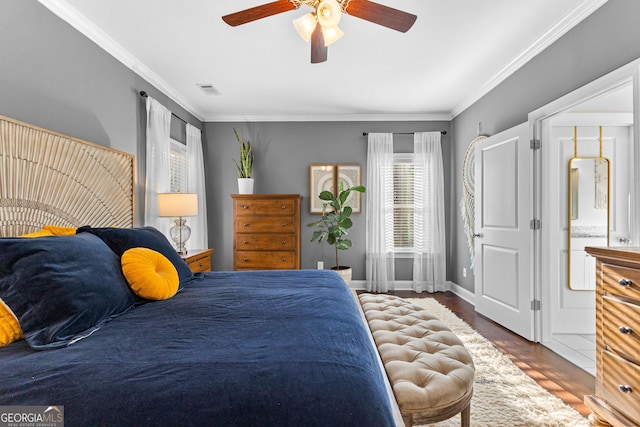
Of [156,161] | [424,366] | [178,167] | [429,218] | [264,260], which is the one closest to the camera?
[424,366]

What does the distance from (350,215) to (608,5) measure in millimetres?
3556

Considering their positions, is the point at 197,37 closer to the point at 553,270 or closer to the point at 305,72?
the point at 305,72

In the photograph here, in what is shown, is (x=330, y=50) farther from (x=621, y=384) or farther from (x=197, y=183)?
(x=621, y=384)

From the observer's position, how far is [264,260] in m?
4.76

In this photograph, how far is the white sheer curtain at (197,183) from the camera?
15.5 ft

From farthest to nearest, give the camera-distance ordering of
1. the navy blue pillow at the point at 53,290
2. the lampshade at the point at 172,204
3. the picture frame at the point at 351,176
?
the picture frame at the point at 351,176 → the lampshade at the point at 172,204 → the navy blue pillow at the point at 53,290

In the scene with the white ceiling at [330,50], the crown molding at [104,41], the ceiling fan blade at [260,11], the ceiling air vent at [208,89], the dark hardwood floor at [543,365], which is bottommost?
the dark hardwood floor at [543,365]

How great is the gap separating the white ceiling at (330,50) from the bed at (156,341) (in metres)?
1.30

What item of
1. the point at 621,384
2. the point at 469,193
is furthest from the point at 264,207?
the point at 621,384

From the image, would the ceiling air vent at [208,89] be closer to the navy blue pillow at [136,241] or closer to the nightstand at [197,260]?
the nightstand at [197,260]

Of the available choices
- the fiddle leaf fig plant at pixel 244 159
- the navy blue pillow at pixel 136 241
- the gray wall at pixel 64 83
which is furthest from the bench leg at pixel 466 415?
the fiddle leaf fig plant at pixel 244 159

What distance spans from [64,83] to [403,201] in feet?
14.2

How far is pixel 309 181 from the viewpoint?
17.5 ft

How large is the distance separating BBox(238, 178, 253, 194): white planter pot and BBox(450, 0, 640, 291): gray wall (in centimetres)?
314
